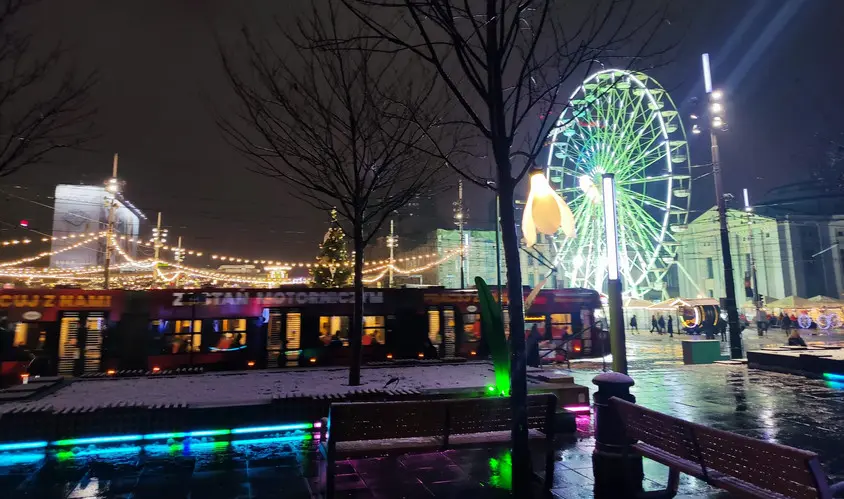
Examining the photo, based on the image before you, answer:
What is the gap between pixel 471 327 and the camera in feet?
61.0

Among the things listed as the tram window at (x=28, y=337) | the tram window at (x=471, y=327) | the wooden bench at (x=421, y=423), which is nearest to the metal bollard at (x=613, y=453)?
the wooden bench at (x=421, y=423)

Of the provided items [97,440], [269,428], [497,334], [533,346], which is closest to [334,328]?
[533,346]

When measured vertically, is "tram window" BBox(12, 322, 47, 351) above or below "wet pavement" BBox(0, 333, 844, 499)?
above

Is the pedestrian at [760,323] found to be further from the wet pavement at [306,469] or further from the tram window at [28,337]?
the tram window at [28,337]

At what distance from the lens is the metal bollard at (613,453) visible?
595 centimetres

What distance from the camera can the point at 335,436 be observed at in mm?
6379

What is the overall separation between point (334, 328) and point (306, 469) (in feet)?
31.7

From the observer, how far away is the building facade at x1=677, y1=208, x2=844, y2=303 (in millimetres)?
63469

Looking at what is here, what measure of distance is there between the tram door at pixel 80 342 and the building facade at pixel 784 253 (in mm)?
62854

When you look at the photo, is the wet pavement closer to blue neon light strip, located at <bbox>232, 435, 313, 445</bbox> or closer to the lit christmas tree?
blue neon light strip, located at <bbox>232, 435, 313, 445</bbox>

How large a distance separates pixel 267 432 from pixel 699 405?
30.4 ft

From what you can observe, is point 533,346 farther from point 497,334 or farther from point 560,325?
point 497,334

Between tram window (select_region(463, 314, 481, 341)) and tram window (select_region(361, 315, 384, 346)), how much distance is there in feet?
10.4

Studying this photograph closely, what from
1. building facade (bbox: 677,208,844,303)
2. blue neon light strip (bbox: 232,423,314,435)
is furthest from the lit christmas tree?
building facade (bbox: 677,208,844,303)
